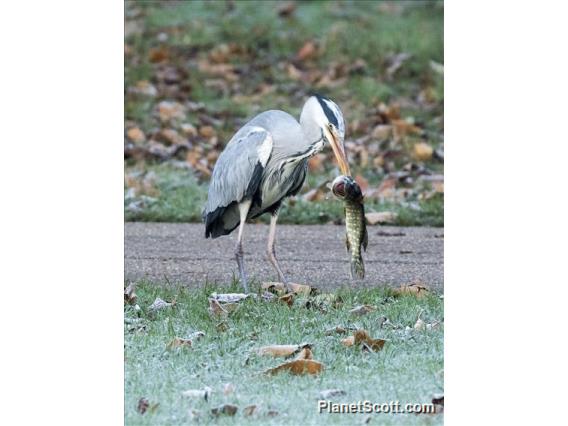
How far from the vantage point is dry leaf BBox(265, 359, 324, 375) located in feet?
16.9

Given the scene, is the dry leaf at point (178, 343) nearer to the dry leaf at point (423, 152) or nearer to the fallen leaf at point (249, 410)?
the fallen leaf at point (249, 410)

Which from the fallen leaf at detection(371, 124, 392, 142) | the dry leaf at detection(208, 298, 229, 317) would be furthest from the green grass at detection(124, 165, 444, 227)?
the dry leaf at detection(208, 298, 229, 317)

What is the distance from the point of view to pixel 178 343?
552 cm

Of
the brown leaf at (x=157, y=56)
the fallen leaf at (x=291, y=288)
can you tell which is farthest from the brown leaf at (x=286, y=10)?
the fallen leaf at (x=291, y=288)

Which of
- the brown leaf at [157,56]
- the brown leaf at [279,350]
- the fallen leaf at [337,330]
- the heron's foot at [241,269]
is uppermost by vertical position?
the brown leaf at [279,350]

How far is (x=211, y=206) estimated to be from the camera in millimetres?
6590

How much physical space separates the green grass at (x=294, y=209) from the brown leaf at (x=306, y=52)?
11.1 ft

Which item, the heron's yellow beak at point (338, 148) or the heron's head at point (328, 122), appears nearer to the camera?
the heron's yellow beak at point (338, 148)

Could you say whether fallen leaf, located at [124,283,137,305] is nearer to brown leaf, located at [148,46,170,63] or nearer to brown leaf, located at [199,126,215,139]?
brown leaf, located at [199,126,215,139]

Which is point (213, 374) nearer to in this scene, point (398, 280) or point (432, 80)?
point (398, 280)

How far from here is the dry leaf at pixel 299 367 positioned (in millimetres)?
5164

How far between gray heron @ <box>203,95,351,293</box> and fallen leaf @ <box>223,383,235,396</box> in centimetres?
142

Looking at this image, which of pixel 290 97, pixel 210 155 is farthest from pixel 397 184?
pixel 290 97
